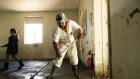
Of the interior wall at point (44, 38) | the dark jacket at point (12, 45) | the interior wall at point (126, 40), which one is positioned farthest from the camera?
the interior wall at point (44, 38)

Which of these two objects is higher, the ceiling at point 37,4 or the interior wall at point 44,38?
the ceiling at point 37,4

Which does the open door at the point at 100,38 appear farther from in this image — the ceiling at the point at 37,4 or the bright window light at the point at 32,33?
the bright window light at the point at 32,33

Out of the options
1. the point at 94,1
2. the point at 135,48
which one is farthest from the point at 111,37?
Answer: the point at 94,1

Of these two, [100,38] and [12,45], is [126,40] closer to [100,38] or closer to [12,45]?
[100,38]

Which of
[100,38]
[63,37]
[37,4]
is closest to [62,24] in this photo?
[63,37]

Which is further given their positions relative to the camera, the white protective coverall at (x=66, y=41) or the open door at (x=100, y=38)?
the open door at (x=100, y=38)

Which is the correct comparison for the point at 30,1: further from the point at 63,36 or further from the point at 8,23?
the point at 63,36

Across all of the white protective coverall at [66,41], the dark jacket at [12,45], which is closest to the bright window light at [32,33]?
the dark jacket at [12,45]

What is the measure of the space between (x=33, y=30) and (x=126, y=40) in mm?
6924

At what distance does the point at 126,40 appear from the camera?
1348 mm

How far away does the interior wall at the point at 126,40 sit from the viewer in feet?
3.68

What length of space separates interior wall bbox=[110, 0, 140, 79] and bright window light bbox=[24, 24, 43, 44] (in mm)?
6358

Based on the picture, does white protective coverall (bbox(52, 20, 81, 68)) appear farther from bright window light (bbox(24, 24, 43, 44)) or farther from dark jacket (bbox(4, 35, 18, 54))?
bright window light (bbox(24, 24, 43, 44))

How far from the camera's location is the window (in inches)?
300
